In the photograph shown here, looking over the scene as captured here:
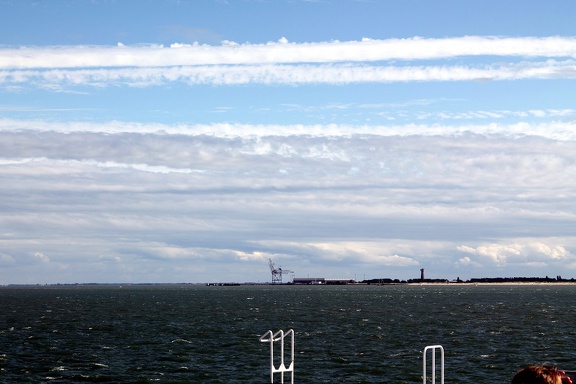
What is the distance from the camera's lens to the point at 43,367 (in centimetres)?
6122

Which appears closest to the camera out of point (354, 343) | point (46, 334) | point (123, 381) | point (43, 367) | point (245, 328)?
point (123, 381)

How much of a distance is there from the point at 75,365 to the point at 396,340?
118 ft

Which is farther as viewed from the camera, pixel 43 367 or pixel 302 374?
pixel 43 367

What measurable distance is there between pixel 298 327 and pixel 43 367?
48023 millimetres

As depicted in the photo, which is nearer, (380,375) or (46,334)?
(380,375)

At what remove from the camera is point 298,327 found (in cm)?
10450

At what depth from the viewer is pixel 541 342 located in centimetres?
8156

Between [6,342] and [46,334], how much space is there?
12084 mm

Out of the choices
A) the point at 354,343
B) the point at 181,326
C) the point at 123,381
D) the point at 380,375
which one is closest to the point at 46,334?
the point at 181,326

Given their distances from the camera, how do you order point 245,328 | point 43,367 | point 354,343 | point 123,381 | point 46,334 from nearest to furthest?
point 123,381
point 43,367
point 354,343
point 46,334
point 245,328

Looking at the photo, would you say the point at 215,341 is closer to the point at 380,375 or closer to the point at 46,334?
the point at 46,334

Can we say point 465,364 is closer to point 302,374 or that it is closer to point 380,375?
point 380,375

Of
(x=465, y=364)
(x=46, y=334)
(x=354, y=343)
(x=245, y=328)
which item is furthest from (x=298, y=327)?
(x=465, y=364)

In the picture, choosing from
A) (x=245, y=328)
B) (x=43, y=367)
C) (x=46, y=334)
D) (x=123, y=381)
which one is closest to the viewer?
(x=123, y=381)
